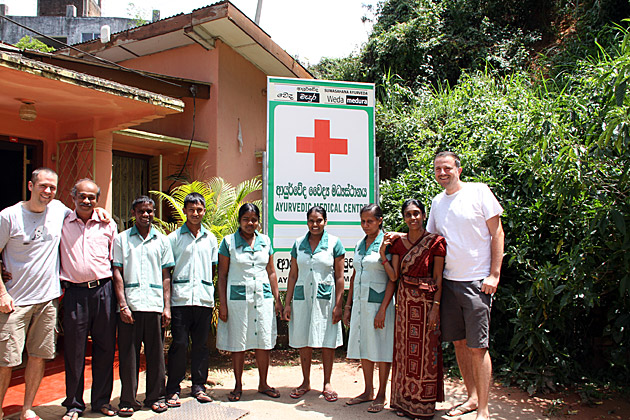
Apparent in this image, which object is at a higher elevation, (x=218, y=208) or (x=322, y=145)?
(x=322, y=145)

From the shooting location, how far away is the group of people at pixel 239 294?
3195 mm

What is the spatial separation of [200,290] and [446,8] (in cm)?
1054

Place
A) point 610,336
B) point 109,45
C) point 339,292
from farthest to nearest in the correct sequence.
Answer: point 109,45 < point 610,336 < point 339,292

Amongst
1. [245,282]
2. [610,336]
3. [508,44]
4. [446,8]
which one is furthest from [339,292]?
[446,8]

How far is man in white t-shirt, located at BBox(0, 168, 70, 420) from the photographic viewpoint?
3.07 metres

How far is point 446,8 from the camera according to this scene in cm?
1172

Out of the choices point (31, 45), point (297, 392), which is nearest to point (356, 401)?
point (297, 392)

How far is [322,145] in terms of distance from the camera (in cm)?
478

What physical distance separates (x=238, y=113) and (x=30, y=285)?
557cm

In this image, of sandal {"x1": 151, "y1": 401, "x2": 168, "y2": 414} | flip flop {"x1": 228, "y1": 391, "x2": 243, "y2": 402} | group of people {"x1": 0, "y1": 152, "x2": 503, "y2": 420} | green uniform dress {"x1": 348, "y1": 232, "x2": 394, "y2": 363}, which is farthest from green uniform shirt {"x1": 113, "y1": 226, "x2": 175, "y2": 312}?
green uniform dress {"x1": 348, "y1": 232, "x2": 394, "y2": 363}

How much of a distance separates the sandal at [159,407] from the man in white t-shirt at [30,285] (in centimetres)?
76

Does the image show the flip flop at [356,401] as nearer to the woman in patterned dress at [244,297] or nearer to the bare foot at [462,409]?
the bare foot at [462,409]

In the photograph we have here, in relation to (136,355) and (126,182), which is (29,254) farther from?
(126,182)

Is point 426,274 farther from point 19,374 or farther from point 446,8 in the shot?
point 446,8
